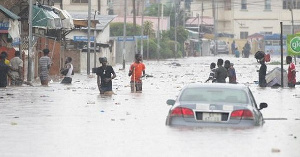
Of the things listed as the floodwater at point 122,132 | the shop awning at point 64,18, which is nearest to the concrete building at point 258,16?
the shop awning at point 64,18

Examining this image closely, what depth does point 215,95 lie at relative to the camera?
20.0 m

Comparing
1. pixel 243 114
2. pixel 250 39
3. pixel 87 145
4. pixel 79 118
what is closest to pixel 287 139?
pixel 243 114

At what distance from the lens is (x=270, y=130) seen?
20.6 m

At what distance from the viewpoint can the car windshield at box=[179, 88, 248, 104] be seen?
19766mm

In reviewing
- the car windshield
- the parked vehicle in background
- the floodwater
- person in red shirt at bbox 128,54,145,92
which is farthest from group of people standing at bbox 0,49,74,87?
the parked vehicle in background

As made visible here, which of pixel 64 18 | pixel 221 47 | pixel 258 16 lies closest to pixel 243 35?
pixel 258 16

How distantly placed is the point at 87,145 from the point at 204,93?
10.6 ft

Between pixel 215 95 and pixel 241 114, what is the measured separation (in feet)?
2.74

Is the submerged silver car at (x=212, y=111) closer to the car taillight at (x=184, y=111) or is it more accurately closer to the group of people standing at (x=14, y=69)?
the car taillight at (x=184, y=111)

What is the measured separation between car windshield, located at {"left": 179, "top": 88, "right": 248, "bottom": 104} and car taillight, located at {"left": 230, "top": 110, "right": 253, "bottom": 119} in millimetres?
375

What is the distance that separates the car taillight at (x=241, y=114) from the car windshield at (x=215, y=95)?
38cm

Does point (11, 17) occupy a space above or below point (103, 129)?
above

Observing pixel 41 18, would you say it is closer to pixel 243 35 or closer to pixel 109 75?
pixel 109 75

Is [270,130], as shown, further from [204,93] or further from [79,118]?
[79,118]
